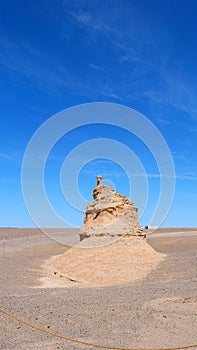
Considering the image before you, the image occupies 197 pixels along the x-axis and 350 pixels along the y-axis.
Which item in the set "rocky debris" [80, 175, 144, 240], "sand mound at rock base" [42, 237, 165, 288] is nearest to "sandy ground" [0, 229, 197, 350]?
"sand mound at rock base" [42, 237, 165, 288]

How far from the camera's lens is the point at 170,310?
8.35 metres

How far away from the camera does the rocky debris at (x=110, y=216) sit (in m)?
16.9

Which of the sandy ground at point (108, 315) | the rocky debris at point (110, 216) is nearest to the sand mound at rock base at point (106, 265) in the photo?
the rocky debris at point (110, 216)

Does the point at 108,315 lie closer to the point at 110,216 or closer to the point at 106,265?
the point at 106,265

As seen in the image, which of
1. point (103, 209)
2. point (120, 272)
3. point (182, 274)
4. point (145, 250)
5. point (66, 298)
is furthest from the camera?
point (103, 209)

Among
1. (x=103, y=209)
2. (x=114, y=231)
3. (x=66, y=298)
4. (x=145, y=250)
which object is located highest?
(x=103, y=209)

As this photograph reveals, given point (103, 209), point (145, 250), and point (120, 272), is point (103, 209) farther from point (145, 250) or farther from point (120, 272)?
point (120, 272)

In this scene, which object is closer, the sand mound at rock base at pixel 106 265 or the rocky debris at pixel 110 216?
the sand mound at rock base at pixel 106 265

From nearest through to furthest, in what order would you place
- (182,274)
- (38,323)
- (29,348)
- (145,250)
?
(29,348), (38,323), (182,274), (145,250)

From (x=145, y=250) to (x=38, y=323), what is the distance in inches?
373

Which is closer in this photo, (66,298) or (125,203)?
(66,298)

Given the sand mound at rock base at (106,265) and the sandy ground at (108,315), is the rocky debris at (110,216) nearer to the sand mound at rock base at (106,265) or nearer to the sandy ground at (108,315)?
the sand mound at rock base at (106,265)

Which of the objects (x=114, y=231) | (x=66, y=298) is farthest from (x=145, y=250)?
(x=66, y=298)

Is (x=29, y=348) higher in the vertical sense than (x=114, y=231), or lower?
lower
